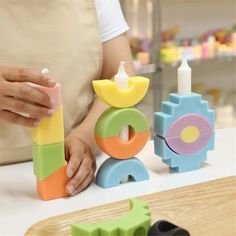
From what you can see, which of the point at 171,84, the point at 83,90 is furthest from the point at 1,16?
the point at 171,84

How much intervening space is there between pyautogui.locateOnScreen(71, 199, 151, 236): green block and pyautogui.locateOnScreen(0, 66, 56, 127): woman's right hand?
0.20m

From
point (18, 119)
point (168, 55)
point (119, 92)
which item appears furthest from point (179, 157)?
point (168, 55)

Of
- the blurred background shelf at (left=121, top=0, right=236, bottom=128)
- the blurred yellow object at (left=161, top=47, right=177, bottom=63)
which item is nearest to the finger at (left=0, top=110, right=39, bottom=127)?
the blurred background shelf at (left=121, top=0, right=236, bottom=128)

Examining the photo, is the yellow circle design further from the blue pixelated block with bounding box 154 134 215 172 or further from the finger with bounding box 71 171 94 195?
the finger with bounding box 71 171 94 195

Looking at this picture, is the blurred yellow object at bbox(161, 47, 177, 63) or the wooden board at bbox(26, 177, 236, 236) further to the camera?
the blurred yellow object at bbox(161, 47, 177, 63)

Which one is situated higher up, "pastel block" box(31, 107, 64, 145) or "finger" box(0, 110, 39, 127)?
"finger" box(0, 110, 39, 127)

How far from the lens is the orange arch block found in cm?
77

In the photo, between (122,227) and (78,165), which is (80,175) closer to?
(78,165)

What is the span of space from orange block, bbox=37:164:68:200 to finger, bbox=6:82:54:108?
4.7 inches

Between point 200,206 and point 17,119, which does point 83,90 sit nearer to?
point 17,119

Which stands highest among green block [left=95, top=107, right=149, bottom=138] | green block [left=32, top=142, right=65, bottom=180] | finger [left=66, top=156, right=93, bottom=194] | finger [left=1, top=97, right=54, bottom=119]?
finger [left=1, top=97, right=54, bottom=119]

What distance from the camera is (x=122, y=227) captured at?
0.54m

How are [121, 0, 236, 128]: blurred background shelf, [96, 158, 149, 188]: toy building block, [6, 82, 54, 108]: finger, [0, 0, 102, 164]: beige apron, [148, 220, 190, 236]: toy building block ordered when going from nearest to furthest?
[148, 220, 190, 236]: toy building block → [6, 82, 54, 108]: finger → [96, 158, 149, 188]: toy building block → [0, 0, 102, 164]: beige apron → [121, 0, 236, 128]: blurred background shelf

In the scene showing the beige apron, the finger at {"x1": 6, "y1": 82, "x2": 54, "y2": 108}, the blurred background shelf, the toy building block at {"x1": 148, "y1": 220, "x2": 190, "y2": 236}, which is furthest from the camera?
the blurred background shelf
